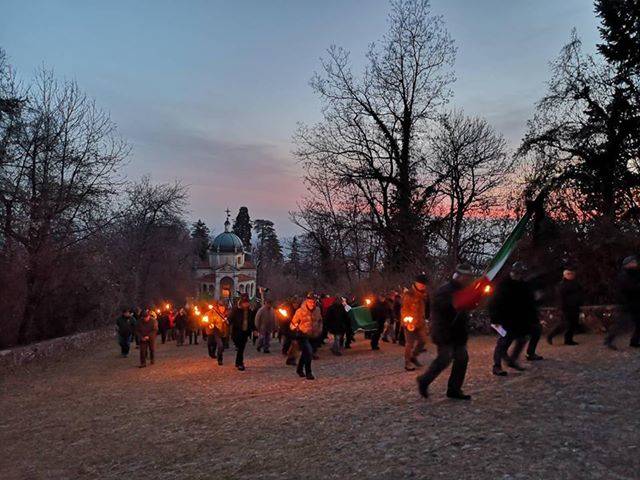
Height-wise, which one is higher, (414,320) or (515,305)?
(515,305)

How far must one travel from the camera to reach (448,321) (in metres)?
7.75

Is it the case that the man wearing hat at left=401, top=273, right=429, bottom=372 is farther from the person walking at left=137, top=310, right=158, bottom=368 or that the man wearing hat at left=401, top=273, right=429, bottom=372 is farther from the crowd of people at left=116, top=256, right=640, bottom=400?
the person walking at left=137, top=310, right=158, bottom=368

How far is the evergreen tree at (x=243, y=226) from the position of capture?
118000 mm

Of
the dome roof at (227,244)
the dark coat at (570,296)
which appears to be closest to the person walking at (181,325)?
the dark coat at (570,296)

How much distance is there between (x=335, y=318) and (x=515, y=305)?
8.26 metres

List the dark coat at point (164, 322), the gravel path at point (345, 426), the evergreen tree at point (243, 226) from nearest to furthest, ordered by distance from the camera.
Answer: the gravel path at point (345, 426) < the dark coat at point (164, 322) < the evergreen tree at point (243, 226)

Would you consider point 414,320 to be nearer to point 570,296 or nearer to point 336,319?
point 570,296

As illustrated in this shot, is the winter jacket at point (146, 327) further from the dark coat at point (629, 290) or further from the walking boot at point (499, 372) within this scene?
the dark coat at point (629, 290)

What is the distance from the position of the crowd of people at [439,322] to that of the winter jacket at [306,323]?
0.02 meters

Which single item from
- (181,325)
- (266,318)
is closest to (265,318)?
(266,318)

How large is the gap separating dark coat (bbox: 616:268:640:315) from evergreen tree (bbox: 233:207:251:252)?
109464mm

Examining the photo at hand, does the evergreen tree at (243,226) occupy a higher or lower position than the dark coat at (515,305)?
higher

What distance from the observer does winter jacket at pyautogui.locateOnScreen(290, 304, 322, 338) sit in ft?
38.7

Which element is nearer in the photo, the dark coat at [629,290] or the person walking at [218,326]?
the dark coat at [629,290]
